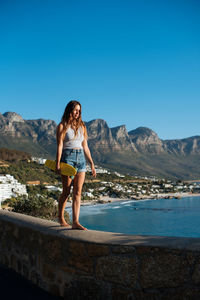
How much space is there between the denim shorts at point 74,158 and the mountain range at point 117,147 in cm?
8899

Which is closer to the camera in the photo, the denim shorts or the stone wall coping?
the stone wall coping

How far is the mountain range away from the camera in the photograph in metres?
105

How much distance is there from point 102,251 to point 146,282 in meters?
0.43

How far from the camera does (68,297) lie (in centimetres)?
273

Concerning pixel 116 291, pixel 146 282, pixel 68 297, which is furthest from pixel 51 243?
pixel 146 282

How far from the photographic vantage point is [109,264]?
2.46 meters

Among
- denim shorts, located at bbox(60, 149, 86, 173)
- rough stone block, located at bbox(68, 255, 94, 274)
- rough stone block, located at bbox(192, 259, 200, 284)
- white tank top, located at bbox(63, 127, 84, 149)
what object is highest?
white tank top, located at bbox(63, 127, 84, 149)

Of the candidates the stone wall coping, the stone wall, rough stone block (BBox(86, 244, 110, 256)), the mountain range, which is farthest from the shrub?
the mountain range

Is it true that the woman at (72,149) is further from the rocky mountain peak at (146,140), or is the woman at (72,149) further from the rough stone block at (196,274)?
the rocky mountain peak at (146,140)

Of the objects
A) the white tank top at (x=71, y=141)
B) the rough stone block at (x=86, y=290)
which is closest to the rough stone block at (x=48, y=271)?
the rough stone block at (x=86, y=290)

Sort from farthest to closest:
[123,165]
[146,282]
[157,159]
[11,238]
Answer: [157,159] < [123,165] < [11,238] < [146,282]

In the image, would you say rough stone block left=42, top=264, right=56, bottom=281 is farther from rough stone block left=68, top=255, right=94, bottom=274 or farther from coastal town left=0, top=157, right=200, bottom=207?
coastal town left=0, top=157, right=200, bottom=207

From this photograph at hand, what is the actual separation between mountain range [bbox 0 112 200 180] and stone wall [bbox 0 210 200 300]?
89189mm

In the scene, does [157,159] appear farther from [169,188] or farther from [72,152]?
[72,152]
